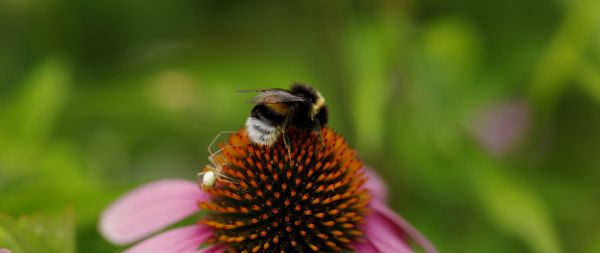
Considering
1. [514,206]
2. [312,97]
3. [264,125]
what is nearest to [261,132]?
[264,125]

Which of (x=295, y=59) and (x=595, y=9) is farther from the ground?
(x=295, y=59)

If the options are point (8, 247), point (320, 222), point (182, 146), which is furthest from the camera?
point (182, 146)

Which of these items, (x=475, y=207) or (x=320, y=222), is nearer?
(x=320, y=222)

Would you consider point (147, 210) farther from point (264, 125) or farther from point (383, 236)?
point (383, 236)

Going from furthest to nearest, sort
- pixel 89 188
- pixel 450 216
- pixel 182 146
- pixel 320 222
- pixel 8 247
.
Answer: pixel 182 146 → pixel 450 216 → pixel 89 188 → pixel 320 222 → pixel 8 247

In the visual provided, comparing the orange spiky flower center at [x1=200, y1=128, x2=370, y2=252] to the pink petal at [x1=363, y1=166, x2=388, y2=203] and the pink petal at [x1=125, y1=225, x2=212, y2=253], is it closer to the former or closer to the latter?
the pink petal at [x1=125, y1=225, x2=212, y2=253]

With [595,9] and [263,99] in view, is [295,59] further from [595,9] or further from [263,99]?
[263,99]

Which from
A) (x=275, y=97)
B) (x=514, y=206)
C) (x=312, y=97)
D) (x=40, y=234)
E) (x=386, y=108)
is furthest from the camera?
(x=386, y=108)

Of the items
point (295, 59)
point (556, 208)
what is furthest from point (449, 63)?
point (295, 59)
